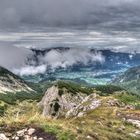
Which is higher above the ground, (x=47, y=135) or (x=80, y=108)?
(x=47, y=135)

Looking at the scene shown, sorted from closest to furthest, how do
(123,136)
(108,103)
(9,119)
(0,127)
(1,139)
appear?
(1,139) < (0,127) < (9,119) < (123,136) < (108,103)

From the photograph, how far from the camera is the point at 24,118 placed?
38438mm

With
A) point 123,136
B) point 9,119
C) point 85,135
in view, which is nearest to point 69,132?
point 85,135

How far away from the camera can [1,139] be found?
3266cm

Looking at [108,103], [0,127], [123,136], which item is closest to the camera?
[0,127]

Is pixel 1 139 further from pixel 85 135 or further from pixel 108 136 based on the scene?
pixel 108 136

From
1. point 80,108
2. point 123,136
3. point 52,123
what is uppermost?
point 52,123

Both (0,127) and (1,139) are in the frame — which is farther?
(0,127)

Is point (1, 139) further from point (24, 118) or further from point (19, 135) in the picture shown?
point (24, 118)

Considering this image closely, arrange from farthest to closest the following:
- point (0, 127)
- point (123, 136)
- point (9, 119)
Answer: point (123, 136), point (9, 119), point (0, 127)

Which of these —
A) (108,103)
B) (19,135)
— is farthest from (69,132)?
(108,103)

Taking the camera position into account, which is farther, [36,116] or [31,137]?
→ [36,116]

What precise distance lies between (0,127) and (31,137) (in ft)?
12.6

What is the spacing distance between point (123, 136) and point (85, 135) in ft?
26.5
